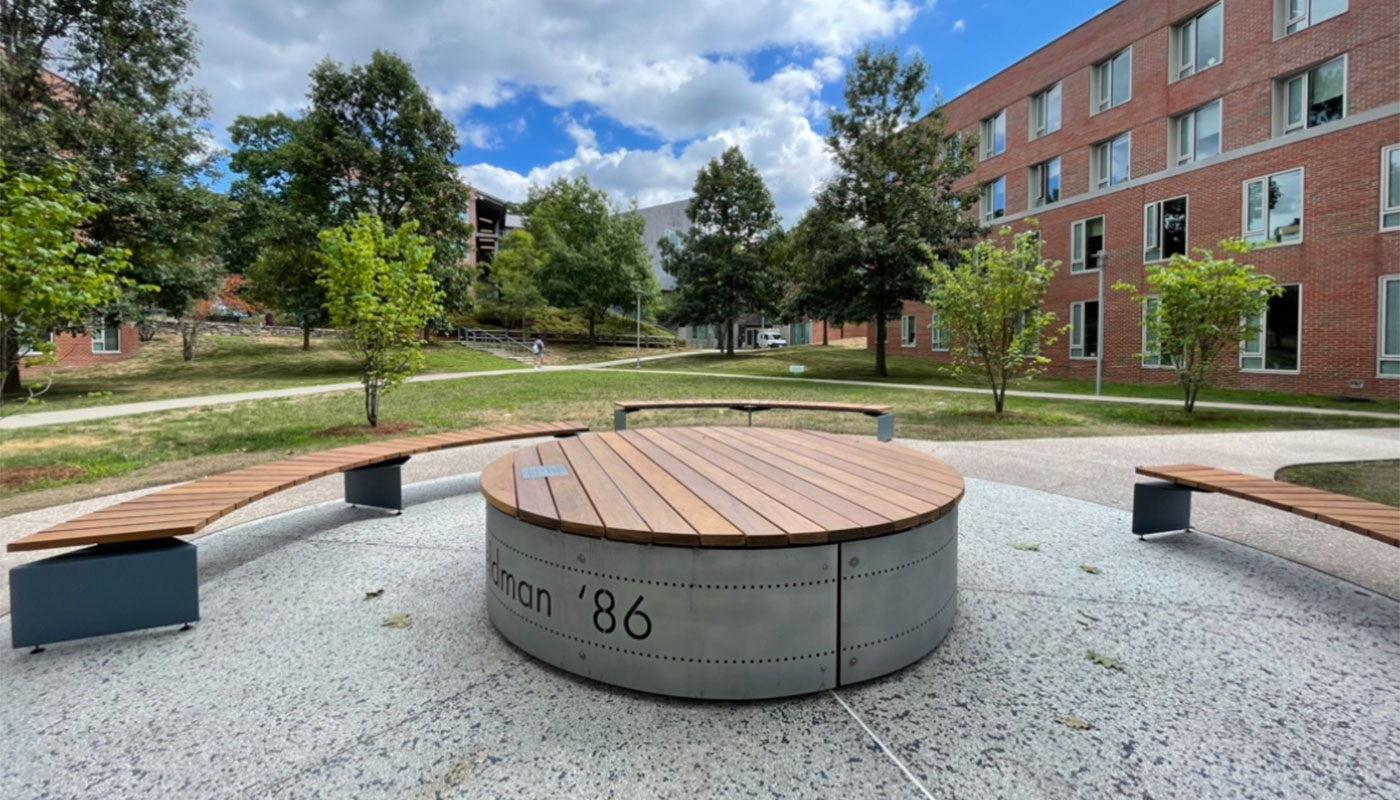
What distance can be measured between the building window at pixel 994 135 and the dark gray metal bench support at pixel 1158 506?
2670 cm

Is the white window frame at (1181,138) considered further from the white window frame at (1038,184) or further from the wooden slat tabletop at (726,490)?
the wooden slat tabletop at (726,490)

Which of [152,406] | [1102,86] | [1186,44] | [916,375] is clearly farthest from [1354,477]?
[1102,86]

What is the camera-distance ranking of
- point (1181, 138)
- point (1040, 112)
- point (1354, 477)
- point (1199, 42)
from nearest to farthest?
point (1354, 477) < point (1199, 42) < point (1181, 138) < point (1040, 112)

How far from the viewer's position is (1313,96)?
16.6 m

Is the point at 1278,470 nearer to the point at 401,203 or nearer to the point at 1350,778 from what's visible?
the point at 1350,778

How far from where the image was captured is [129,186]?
17047 mm

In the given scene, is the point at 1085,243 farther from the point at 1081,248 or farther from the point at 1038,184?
the point at 1038,184

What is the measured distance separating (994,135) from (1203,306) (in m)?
18.8

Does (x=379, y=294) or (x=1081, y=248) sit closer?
(x=379, y=294)

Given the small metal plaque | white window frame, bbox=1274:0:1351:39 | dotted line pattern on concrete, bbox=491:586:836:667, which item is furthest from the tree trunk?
dotted line pattern on concrete, bbox=491:586:836:667

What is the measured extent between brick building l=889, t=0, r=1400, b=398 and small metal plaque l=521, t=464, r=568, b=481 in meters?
11.6

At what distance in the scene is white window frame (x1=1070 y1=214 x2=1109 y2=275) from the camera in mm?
22844

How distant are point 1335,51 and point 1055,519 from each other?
1966 centimetres

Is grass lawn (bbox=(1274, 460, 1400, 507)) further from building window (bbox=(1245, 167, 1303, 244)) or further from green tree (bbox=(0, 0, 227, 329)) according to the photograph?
green tree (bbox=(0, 0, 227, 329))
